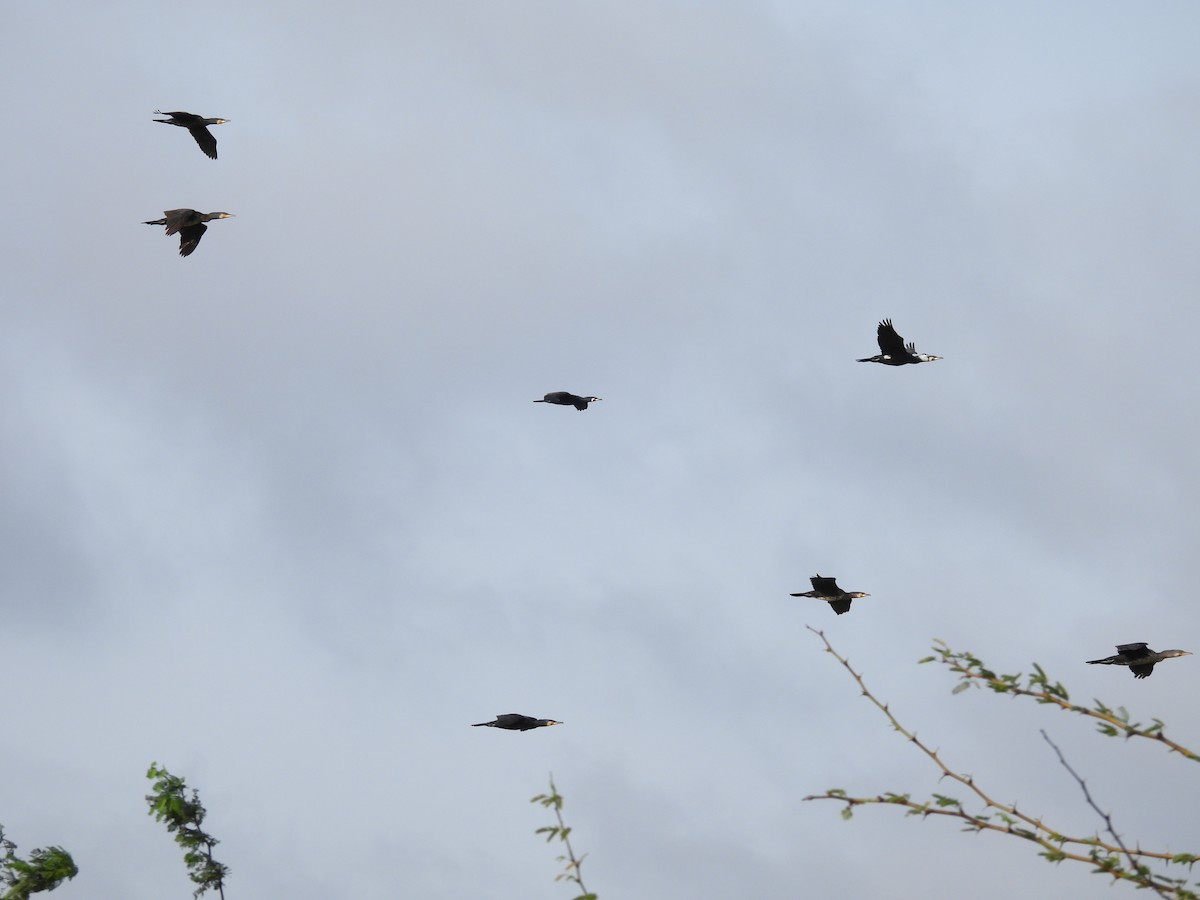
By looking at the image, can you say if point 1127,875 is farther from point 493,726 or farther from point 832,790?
point 493,726

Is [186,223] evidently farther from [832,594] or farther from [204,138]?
[832,594]

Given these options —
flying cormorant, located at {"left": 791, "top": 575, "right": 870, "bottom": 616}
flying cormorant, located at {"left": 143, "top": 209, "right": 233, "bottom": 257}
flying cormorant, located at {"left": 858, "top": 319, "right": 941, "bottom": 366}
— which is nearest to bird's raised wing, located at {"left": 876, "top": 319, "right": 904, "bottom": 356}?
flying cormorant, located at {"left": 858, "top": 319, "right": 941, "bottom": 366}

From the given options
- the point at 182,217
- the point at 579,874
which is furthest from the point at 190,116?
the point at 579,874

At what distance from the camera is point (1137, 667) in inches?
1219

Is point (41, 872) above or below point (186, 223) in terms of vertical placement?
below

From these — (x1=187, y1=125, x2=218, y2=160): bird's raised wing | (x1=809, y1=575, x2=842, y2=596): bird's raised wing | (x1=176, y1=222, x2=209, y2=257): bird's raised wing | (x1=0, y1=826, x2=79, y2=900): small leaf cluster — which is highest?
(x1=187, y1=125, x2=218, y2=160): bird's raised wing

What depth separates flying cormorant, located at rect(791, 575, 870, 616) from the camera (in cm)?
4184

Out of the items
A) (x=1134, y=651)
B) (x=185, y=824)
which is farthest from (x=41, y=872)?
(x=1134, y=651)

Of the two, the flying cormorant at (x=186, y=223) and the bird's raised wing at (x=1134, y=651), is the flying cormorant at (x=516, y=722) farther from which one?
the flying cormorant at (x=186, y=223)

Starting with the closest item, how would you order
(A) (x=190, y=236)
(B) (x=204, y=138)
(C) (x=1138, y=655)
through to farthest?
(C) (x=1138, y=655) < (A) (x=190, y=236) < (B) (x=204, y=138)

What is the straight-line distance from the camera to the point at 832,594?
4325 centimetres

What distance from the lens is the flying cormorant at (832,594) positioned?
137ft

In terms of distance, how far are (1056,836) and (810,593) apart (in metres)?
33.6

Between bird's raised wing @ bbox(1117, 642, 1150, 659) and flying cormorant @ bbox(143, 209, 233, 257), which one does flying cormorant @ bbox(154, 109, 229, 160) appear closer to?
flying cormorant @ bbox(143, 209, 233, 257)
